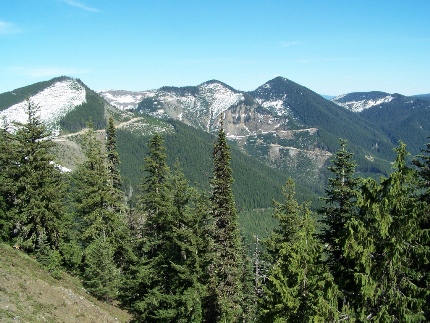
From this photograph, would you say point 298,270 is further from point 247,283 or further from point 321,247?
point 247,283

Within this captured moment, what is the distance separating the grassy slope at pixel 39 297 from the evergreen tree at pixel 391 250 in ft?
57.2

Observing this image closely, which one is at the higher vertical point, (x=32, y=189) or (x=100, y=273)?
(x=32, y=189)

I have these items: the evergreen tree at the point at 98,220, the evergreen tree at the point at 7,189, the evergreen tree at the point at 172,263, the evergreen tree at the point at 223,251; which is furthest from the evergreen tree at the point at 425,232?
the evergreen tree at the point at 7,189

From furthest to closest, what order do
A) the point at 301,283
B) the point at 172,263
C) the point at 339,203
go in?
the point at 172,263 → the point at 339,203 → the point at 301,283

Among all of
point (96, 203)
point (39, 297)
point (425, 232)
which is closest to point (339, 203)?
point (425, 232)

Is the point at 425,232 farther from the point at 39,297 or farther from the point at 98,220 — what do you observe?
the point at 98,220

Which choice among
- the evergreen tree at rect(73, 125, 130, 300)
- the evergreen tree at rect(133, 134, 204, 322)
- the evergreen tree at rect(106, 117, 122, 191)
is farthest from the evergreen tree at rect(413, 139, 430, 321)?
the evergreen tree at rect(106, 117, 122, 191)

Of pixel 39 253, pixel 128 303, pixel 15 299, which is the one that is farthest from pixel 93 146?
pixel 15 299

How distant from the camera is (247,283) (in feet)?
164

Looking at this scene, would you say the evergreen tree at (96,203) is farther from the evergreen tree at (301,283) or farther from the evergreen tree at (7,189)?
the evergreen tree at (301,283)

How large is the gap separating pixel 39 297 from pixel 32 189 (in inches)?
465

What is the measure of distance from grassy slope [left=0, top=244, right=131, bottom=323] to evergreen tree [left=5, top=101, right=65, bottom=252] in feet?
8.90

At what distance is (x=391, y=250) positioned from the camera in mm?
13859

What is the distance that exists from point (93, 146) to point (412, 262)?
3264cm
